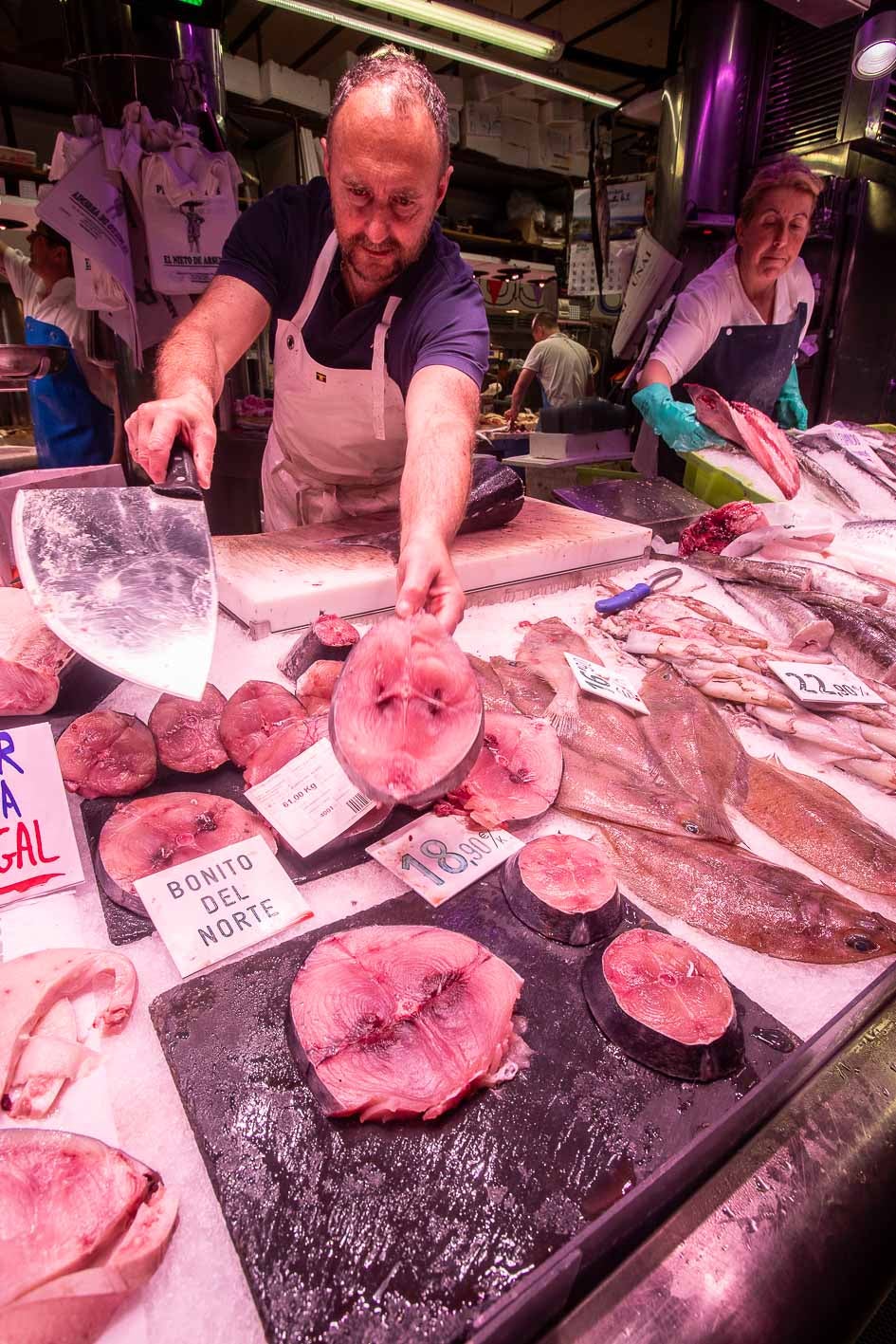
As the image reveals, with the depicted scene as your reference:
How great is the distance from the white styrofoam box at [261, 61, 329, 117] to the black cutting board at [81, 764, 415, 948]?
9.43 metres

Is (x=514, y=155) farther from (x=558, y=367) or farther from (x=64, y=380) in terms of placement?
(x=64, y=380)

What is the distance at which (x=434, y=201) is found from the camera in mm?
2510

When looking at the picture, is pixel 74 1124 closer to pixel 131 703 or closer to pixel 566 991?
pixel 566 991

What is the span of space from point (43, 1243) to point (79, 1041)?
305mm

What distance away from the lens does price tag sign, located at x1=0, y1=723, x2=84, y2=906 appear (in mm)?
1272

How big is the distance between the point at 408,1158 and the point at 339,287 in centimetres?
296

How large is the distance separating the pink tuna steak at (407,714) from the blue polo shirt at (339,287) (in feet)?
5.24

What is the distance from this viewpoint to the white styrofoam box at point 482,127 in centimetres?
921

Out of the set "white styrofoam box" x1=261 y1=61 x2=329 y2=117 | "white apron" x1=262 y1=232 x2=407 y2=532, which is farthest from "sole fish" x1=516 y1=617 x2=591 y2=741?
"white styrofoam box" x1=261 y1=61 x2=329 y2=117

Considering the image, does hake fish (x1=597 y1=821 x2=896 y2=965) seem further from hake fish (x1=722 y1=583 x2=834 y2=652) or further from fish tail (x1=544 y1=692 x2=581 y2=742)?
hake fish (x1=722 y1=583 x2=834 y2=652)

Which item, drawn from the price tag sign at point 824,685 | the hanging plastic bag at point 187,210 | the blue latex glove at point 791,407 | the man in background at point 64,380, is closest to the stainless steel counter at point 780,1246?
the price tag sign at point 824,685

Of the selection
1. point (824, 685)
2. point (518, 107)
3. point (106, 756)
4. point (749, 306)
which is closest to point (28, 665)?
point (106, 756)

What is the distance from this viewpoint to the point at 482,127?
9367 millimetres

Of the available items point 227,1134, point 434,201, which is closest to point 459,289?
point 434,201
